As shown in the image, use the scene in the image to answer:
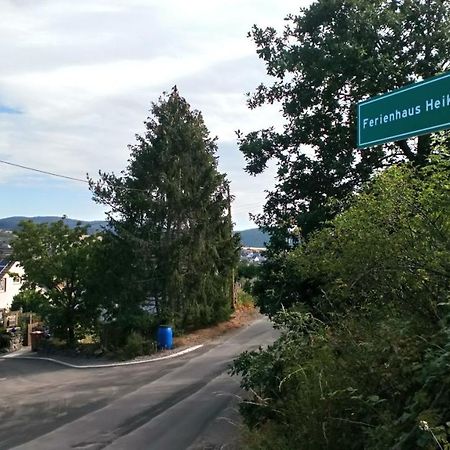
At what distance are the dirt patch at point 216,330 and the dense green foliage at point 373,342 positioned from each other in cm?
1539

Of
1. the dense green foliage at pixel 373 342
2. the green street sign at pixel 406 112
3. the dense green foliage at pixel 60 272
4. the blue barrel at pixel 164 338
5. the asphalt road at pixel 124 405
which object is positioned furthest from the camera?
the dense green foliage at pixel 60 272

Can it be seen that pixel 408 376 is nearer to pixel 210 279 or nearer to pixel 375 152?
pixel 375 152

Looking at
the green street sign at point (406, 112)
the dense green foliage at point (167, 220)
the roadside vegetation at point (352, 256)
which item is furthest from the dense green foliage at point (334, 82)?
the dense green foliage at point (167, 220)

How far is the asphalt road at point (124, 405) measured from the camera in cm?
1021

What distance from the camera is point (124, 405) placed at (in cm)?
1332

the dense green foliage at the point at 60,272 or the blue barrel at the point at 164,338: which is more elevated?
the dense green foliage at the point at 60,272

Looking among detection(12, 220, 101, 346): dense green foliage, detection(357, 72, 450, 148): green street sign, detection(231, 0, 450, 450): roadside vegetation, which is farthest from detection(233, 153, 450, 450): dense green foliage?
detection(12, 220, 101, 346): dense green foliage

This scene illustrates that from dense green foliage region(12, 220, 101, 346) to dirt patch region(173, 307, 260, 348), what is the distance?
3.89 m

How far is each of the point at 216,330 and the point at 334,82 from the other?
15.1 m

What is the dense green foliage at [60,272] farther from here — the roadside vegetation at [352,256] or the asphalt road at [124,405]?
the roadside vegetation at [352,256]

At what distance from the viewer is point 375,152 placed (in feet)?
40.7

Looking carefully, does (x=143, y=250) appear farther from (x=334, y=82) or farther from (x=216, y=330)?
(x=334, y=82)

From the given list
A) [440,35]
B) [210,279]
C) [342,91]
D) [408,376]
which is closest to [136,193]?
[210,279]

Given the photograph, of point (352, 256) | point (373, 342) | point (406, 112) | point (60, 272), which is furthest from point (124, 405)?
point (406, 112)
